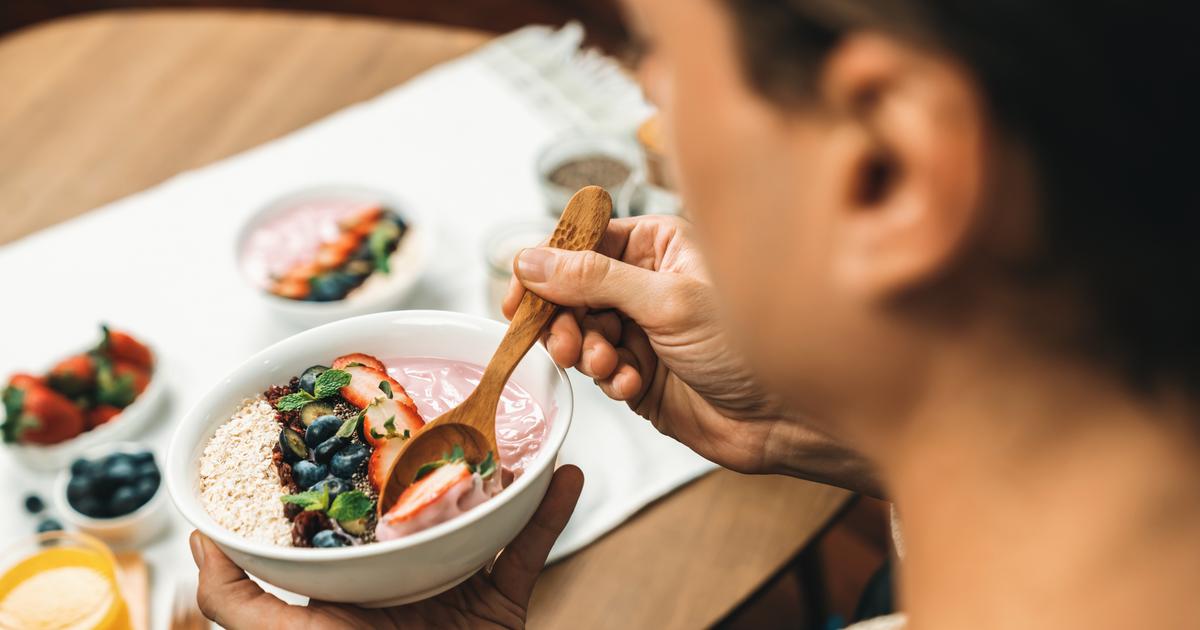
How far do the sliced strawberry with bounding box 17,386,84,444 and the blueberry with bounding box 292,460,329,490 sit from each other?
1.84ft

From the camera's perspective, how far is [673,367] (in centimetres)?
108

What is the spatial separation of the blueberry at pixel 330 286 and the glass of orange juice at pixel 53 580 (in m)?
0.44

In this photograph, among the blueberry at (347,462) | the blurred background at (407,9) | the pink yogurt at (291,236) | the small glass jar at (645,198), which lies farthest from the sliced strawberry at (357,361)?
the blurred background at (407,9)

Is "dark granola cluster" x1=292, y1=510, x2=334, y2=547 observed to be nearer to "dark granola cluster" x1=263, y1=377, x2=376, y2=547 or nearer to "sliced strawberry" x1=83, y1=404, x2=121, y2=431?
"dark granola cluster" x1=263, y1=377, x2=376, y2=547

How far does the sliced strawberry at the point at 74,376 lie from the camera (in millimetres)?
1244

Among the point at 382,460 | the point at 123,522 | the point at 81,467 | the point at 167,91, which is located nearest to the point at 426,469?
the point at 382,460

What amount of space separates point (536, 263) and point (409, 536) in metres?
0.34

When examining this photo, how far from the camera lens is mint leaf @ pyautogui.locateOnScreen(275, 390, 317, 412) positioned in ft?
2.90

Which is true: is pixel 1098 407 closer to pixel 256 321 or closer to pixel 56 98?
pixel 256 321

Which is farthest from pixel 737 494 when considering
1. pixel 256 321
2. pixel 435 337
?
pixel 256 321

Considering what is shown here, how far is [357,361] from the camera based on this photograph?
0.92 metres

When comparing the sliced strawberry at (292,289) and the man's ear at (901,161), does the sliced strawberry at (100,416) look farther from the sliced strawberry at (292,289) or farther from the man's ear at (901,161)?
the man's ear at (901,161)

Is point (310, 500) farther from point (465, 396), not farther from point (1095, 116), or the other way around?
point (1095, 116)

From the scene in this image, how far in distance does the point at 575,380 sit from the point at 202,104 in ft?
3.28
